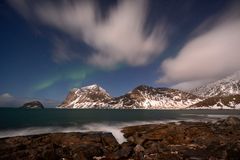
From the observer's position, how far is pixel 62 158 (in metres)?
29.1

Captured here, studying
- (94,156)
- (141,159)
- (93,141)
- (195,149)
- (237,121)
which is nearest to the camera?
(141,159)

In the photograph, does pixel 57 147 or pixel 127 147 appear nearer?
pixel 57 147

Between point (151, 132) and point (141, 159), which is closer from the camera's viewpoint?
point (141, 159)

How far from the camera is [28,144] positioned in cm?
3366

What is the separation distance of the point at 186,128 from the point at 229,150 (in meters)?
16.1

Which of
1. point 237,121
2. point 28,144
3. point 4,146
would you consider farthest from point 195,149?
point 237,121

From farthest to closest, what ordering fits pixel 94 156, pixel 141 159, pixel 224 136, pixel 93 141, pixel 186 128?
pixel 186 128, pixel 224 136, pixel 93 141, pixel 94 156, pixel 141 159

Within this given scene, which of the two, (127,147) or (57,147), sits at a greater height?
(57,147)

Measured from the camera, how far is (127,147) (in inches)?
1303

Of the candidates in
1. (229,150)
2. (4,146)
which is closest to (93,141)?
(4,146)

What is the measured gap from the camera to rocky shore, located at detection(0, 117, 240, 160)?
28656mm

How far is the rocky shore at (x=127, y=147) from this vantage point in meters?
28.7

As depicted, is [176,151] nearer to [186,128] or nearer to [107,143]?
[107,143]

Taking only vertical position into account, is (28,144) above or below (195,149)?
above
